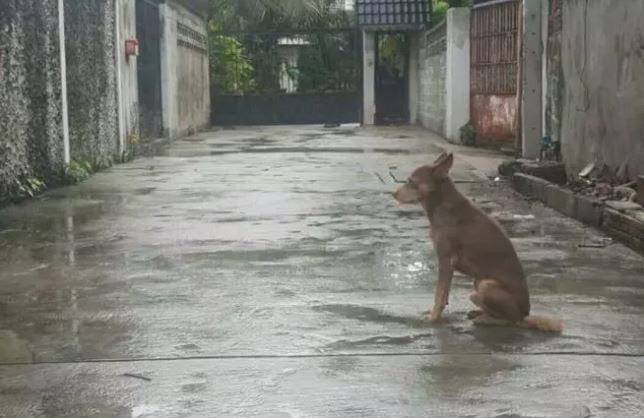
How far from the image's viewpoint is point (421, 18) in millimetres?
27219

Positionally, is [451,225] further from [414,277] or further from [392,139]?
[392,139]

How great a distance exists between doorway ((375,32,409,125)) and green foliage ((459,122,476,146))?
32.3 ft

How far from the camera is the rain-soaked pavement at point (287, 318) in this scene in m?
4.11

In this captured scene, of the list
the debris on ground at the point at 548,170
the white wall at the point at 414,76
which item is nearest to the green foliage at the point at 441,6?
the white wall at the point at 414,76

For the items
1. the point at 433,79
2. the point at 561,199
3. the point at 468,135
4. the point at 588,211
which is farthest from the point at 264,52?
the point at 588,211

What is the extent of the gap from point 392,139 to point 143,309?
16333 mm

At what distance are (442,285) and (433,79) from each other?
1926cm

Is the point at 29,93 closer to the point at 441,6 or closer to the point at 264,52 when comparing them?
the point at 441,6

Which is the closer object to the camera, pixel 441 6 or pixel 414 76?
pixel 441 6

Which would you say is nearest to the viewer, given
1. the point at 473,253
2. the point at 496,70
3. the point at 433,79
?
the point at 473,253

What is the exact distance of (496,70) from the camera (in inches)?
698

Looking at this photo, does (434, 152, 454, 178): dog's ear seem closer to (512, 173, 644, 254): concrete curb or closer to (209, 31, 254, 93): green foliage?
(512, 173, 644, 254): concrete curb

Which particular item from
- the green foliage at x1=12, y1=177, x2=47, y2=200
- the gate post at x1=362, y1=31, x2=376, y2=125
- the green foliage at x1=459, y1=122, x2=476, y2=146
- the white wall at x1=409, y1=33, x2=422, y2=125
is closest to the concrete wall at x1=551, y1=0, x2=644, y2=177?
the green foliage at x1=12, y1=177, x2=47, y2=200

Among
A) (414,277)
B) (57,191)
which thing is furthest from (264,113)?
(414,277)
